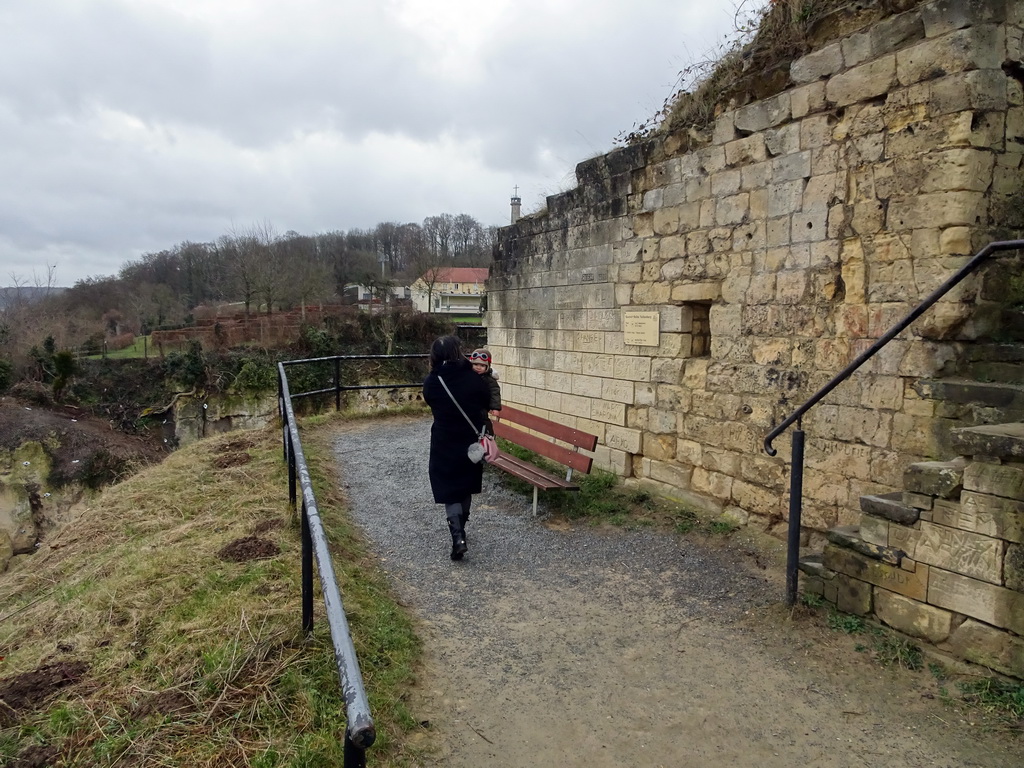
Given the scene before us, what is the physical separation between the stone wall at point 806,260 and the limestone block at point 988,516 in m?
0.86

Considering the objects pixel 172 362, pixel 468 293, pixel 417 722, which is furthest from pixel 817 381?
pixel 468 293

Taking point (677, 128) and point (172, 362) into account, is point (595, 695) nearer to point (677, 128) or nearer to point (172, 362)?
point (677, 128)

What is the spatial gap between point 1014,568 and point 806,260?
253 cm

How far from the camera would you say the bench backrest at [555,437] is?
6332mm

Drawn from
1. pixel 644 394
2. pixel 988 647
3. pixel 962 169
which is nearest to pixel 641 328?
pixel 644 394

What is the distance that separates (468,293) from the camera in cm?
5538

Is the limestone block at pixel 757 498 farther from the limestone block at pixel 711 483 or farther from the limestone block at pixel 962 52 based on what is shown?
the limestone block at pixel 962 52

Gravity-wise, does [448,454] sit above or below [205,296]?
below

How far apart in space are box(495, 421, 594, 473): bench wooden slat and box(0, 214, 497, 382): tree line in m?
12.8

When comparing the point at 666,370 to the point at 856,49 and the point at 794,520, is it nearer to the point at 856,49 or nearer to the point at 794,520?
the point at 794,520

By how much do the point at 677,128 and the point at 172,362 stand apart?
27.4 metres

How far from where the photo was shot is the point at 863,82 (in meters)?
4.48

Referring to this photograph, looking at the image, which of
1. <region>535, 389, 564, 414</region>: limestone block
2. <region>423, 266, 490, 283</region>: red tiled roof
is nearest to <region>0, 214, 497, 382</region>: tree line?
<region>423, 266, 490, 283</region>: red tiled roof

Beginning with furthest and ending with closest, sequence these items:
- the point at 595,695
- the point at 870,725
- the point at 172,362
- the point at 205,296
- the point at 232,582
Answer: the point at 205,296 < the point at 172,362 < the point at 232,582 < the point at 595,695 < the point at 870,725
